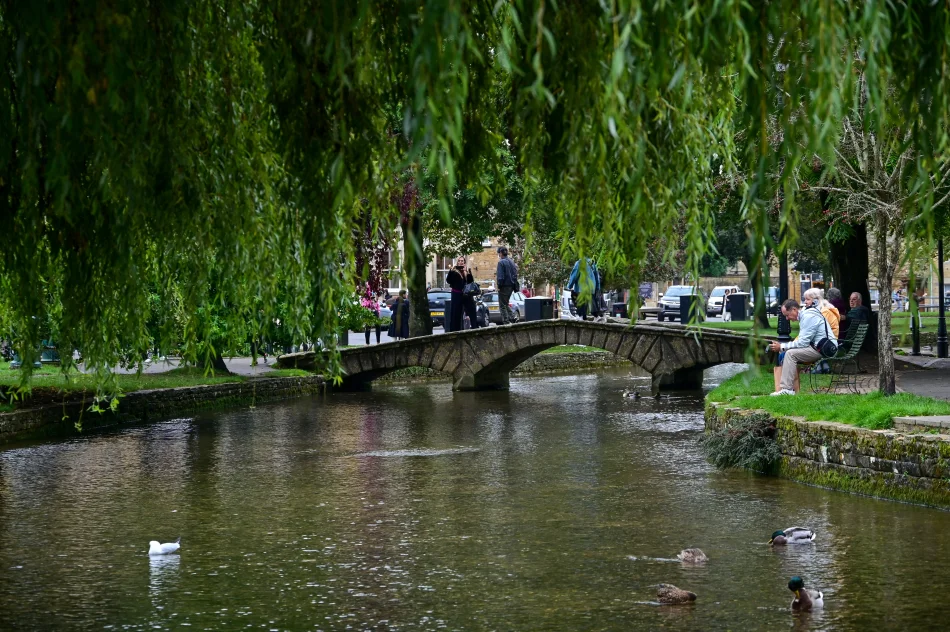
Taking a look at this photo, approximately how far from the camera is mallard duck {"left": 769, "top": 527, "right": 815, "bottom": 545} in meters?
12.8

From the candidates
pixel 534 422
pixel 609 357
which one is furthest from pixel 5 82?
pixel 609 357

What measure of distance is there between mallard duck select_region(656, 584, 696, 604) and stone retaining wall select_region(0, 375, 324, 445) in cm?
983

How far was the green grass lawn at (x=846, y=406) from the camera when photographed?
1544cm

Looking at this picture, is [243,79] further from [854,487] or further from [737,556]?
[854,487]

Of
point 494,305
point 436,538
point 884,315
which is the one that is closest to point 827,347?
point 884,315

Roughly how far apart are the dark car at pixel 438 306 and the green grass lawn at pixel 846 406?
32514 millimetres

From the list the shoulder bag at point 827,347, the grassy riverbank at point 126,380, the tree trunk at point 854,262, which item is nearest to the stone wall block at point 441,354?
the grassy riverbank at point 126,380

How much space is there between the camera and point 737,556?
Result: 1269 centimetres

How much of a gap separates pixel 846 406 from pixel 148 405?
14.2 metres

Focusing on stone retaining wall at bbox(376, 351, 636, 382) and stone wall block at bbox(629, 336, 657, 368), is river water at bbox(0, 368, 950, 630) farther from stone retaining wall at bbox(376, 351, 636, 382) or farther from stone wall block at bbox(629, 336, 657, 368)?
stone retaining wall at bbox(376, 351, 636, 382)

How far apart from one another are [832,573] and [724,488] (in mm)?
4675

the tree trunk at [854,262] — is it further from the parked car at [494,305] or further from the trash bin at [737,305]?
the trash bin at [737,305]

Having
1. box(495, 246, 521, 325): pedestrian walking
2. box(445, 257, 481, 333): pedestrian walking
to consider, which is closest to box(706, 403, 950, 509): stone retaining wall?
box(445, 257, 481, 333): pedestrian walking

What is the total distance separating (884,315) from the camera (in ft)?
63.9
